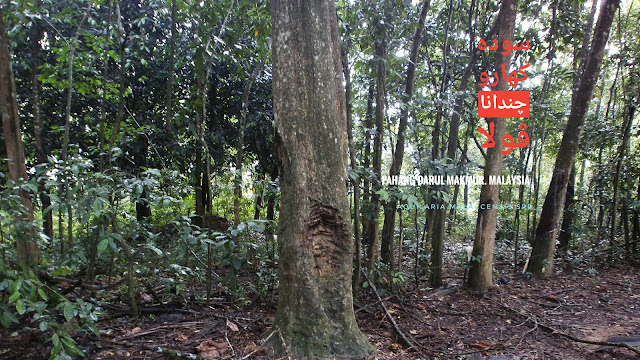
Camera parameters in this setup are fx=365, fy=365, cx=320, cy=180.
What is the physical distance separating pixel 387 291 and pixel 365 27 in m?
3.47

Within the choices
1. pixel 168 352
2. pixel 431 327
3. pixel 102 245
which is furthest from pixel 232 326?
pixel 431 327

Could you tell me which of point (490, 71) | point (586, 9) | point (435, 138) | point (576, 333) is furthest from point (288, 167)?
point (586, 9)

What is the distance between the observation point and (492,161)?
5367 millimetres

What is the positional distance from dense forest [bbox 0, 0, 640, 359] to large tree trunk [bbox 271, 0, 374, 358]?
0.01m

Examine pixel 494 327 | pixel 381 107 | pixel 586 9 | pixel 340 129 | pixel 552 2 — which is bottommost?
pixel 494 327

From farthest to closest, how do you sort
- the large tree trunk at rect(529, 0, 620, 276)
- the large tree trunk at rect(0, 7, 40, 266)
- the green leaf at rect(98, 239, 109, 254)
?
1. the large tree trunk at rect(529, 0, 620, 276)
2. the large tree trunk at rect(0, 7, 40, 266)
3. the green leaf at rect(98, 239, 109, 254)

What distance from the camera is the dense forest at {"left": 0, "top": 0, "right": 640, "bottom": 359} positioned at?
2.87 metres

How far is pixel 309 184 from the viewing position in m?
2.86

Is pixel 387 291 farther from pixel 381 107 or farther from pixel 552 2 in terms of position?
pixel 552 2

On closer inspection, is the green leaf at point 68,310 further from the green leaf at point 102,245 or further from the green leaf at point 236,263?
the green leaf at point 236,263

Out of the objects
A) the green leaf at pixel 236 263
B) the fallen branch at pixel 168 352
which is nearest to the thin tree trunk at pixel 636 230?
the green leaf at pixel 236 263

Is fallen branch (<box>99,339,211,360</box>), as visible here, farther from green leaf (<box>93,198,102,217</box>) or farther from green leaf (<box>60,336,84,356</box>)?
green leaf (<box>93,198,102,217</box>)

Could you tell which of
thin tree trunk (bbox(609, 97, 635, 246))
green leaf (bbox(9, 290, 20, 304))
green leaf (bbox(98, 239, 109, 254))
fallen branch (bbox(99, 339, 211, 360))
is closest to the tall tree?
fallen branch (bbox(99, 339, 211, 360))

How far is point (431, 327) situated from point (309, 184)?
2455 mm
